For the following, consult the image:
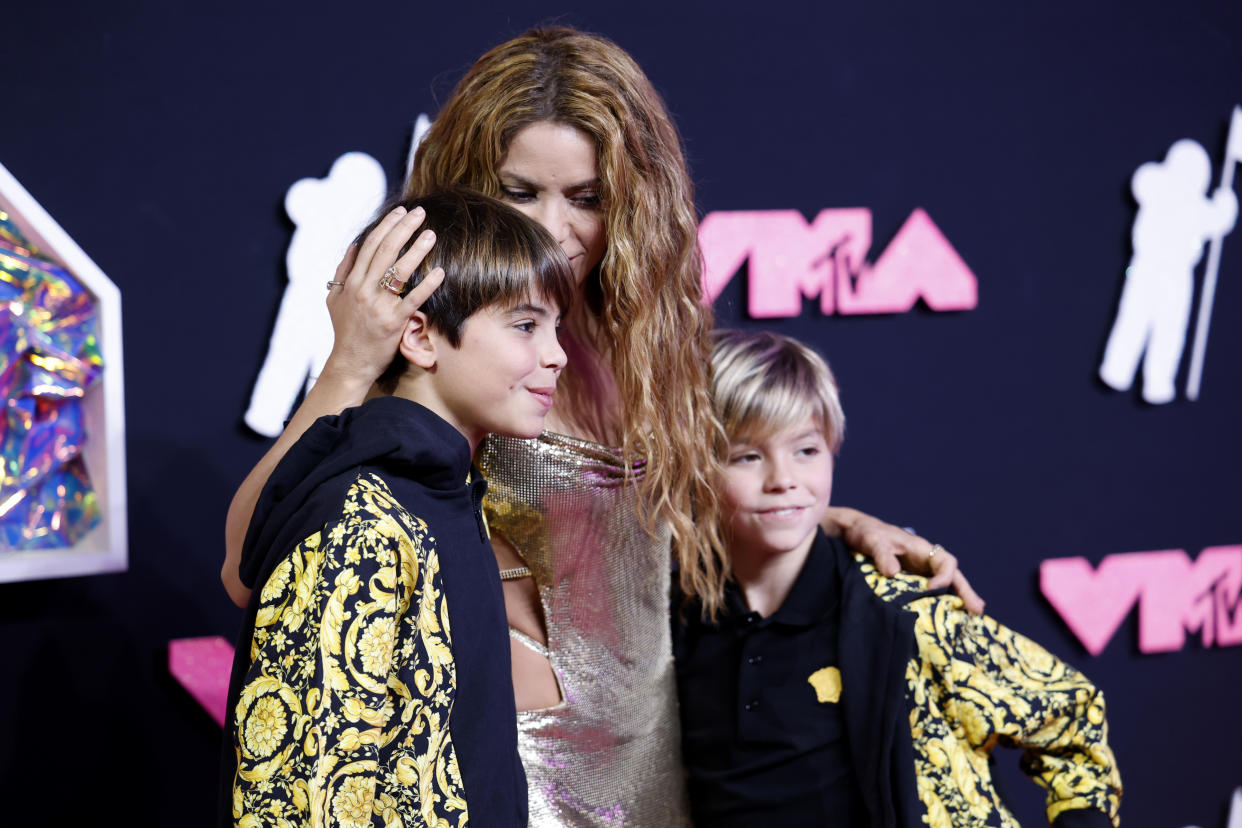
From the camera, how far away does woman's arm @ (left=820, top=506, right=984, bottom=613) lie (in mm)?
1385

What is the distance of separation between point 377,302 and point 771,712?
2.20 ft

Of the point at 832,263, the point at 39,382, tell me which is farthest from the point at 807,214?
the point at 39,382

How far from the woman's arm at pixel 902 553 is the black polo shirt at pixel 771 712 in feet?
0.19

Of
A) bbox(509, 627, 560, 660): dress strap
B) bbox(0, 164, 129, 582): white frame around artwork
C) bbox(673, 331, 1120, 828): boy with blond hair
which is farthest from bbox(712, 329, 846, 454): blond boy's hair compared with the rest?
bbox(0, 164, 129, 582): white frame around artwork

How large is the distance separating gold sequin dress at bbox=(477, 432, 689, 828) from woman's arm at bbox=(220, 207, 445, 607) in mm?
247

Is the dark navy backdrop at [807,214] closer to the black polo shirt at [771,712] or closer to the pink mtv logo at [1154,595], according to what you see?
the pink mtv logo at [1154,595]

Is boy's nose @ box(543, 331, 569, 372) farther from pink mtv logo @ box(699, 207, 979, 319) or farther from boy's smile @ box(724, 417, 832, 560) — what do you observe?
pink mtv logo @ box(699, 207, 979, 319)

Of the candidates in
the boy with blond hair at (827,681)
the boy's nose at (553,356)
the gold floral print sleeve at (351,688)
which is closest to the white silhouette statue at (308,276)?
the boy with blond hair at (827,681)

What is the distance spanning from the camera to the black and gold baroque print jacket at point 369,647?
2.75 feet

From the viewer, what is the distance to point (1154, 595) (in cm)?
225

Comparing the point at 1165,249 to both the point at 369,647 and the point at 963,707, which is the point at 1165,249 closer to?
the point at 963,707

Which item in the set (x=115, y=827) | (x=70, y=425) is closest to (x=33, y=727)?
(x=115, y=827)

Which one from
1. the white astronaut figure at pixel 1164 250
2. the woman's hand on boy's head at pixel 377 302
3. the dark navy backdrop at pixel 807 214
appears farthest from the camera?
the white astronaut figure at pixel 1164 250

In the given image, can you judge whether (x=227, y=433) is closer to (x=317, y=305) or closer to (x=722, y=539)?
(x=317, y=305)
